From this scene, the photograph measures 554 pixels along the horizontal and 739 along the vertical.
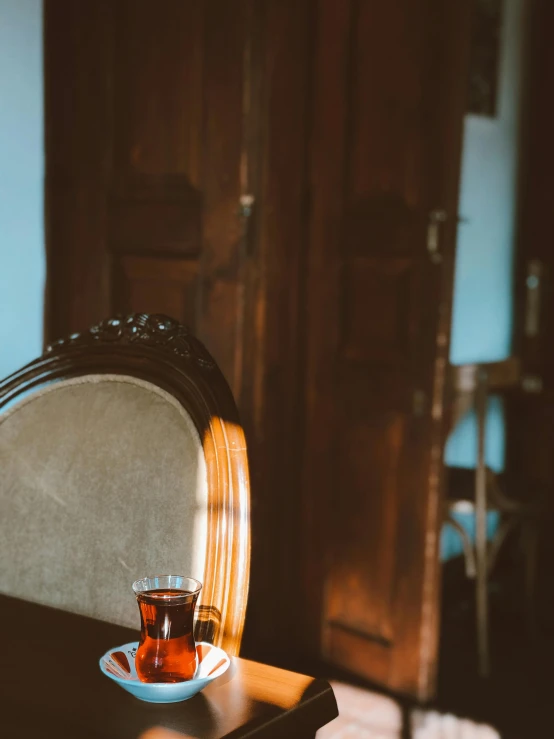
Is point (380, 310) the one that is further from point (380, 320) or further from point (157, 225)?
point (157, 225)

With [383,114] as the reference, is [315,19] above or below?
above

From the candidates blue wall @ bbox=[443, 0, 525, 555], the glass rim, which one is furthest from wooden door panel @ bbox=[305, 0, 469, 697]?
the glass rim

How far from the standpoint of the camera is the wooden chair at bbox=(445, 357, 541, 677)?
2816mm

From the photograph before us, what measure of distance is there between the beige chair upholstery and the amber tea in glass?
0.26 metres

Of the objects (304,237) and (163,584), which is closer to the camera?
(163,584)

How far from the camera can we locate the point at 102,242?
8.64 ft

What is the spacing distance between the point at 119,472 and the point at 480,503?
1877 mm

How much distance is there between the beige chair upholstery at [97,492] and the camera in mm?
1142

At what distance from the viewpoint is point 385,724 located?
2367mm

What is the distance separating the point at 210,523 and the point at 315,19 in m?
1.99

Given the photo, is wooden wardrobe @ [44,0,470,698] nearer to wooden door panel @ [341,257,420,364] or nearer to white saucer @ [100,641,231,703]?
wooden door panel @ [341,257,420,364]

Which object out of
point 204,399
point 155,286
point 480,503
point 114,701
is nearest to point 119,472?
point 204,399

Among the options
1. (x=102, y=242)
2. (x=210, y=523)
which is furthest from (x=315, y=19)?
(x=210, y=523)

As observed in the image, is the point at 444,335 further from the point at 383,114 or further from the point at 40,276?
the point at 40,276
